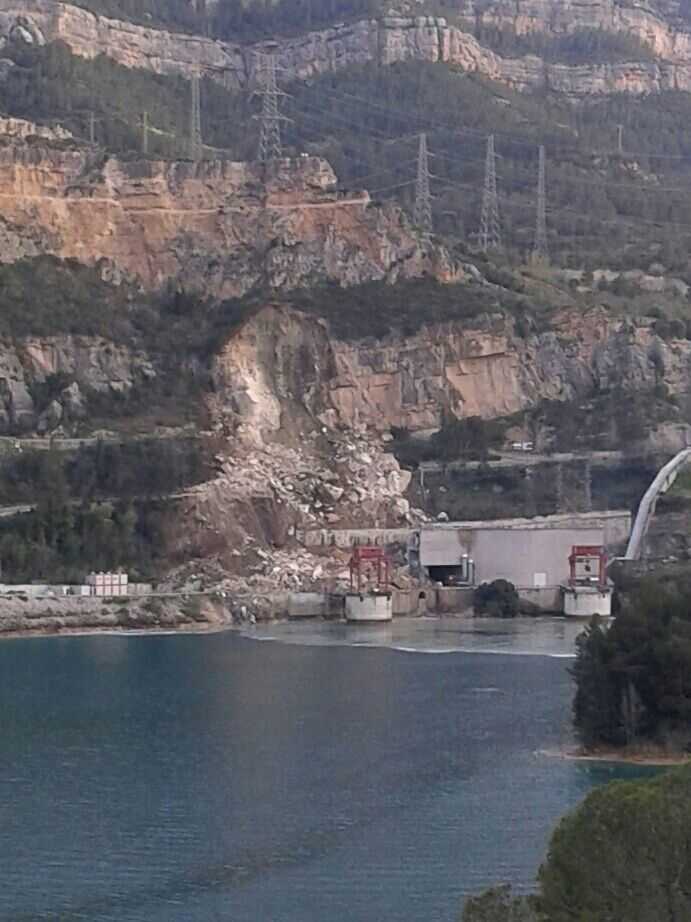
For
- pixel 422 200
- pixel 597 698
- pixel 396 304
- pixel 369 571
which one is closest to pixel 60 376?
pixel 396 304

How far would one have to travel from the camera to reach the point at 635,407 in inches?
3295

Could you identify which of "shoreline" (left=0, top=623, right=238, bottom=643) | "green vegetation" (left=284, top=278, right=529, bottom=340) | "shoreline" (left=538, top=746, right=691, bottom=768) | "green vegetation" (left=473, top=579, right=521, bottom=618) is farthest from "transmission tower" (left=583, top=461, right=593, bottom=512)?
"shoreline" (left=538, top=746, right=691, bottom=768)

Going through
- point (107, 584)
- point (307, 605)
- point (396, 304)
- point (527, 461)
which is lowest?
point (307, 605)

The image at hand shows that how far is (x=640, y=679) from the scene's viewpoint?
137 feet

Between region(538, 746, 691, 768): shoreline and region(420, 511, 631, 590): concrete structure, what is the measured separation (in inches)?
1191

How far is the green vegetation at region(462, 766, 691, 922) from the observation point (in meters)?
22.3

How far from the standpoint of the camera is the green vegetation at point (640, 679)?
4134cm

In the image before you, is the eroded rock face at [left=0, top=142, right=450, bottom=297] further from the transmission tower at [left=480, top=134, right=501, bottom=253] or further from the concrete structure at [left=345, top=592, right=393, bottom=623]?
the concrete structure at [left=345, top=592, right=393, bottom=623]

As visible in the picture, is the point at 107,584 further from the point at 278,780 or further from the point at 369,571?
the point at 278,780

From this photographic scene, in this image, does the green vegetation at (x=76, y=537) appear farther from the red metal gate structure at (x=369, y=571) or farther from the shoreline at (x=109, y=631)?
the red metal gate structure at (x=369, y=571)

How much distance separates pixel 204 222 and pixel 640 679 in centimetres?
5163

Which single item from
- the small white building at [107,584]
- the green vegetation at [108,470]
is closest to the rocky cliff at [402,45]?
the green vegetation at [108,470]

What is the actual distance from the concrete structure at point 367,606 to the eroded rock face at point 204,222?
67.2ft

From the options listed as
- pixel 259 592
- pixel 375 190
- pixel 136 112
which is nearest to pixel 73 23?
pixel 136 112
